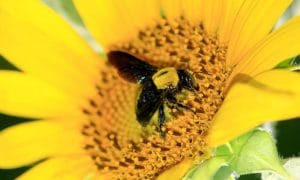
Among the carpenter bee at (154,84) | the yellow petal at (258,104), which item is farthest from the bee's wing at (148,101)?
the yellow petal at (258,104)

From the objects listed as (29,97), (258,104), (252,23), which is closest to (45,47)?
(29,97)

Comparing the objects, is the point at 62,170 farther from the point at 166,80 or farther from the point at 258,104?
the point at 258,104

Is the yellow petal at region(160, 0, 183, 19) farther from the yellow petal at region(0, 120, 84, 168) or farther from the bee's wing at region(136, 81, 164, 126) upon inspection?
the yellow petal at region(0, 120, 84, 168)

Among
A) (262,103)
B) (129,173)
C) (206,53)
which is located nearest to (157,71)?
(206,53)

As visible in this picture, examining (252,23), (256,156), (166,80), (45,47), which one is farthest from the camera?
(45,47)

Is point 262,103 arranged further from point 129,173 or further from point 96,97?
point 96,97

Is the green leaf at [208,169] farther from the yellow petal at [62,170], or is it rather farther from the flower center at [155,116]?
Answer: the yellow petal at [62,170]

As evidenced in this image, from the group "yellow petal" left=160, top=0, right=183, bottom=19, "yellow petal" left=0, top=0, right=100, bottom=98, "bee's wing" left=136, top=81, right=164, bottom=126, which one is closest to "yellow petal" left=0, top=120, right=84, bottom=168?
"yellow petal" left=0, top=0, right=100, bottom=98
